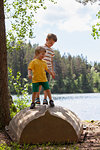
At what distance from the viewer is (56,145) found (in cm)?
580

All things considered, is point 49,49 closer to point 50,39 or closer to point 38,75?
point 50,39

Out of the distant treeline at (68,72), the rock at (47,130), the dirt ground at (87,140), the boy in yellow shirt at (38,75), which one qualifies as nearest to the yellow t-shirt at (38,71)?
the boy in yellow shirt at (38,75)

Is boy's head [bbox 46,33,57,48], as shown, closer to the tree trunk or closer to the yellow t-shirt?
the yellow t-shirt

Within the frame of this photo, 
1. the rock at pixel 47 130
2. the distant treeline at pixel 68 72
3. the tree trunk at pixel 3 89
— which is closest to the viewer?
the rock at pixel 47 130

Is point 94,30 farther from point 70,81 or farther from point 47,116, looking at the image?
point 70,81

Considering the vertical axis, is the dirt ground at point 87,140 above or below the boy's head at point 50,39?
below

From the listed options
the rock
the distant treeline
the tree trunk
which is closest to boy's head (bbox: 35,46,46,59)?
the tree trunk

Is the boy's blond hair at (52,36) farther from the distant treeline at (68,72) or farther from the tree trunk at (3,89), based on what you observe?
the distant treeline at (68,72)

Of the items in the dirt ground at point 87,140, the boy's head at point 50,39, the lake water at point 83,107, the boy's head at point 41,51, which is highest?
the boy's head at point 50,39

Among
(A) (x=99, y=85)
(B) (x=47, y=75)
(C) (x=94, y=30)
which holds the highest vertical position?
(C) (x=94, y=30)

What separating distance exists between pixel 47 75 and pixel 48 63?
356 millimetres

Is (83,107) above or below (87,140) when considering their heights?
below

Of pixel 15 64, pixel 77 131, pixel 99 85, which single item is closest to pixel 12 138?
pixel 77 131

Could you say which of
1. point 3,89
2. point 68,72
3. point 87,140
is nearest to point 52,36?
point 3,89
